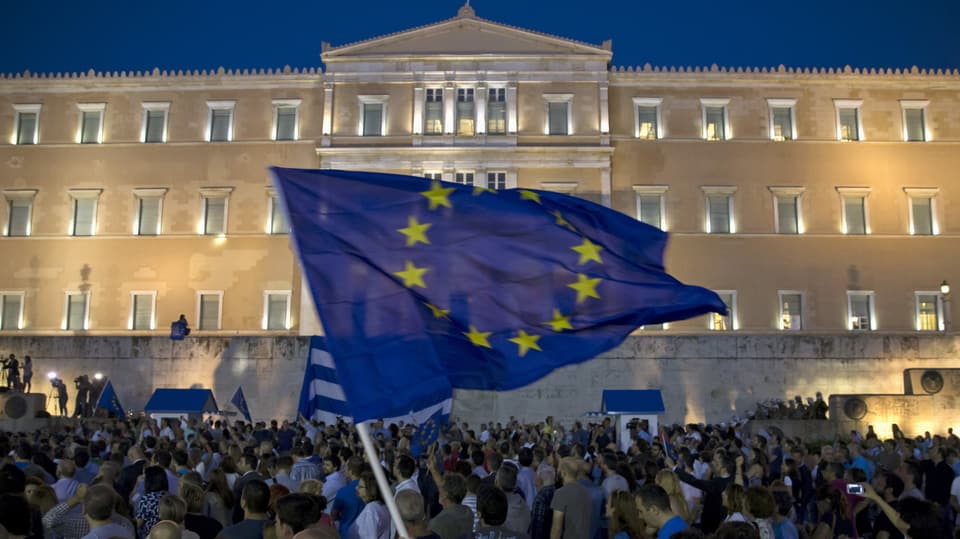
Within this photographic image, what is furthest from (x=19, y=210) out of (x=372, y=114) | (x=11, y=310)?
(x=372, y=114)

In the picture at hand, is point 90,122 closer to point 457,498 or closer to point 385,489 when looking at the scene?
point 457,498

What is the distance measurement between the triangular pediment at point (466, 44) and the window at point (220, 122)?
463 cm

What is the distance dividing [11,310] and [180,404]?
1761 cm

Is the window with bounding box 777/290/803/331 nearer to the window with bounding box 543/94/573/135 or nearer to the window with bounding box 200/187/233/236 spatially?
the window with bounding box 543/94/573/135

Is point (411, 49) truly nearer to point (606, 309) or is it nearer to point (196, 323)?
point (196, 323)

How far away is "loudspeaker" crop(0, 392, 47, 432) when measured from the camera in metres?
30.6

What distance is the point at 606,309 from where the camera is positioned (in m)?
7.13

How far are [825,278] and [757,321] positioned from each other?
10.6ft

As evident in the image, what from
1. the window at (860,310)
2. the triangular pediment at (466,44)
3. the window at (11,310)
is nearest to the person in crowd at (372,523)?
the triangular pediment at (466,44)

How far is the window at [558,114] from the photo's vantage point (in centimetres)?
4175

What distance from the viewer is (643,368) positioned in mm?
38312

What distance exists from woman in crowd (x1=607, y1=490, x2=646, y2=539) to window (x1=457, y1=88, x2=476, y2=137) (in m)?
33.7

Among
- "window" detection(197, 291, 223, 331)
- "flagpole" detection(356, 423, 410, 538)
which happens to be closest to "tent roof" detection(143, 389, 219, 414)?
"window" detection(197, 291, 223, 331)

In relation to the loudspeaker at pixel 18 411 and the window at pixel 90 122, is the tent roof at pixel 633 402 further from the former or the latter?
the window at pixel 90 122
